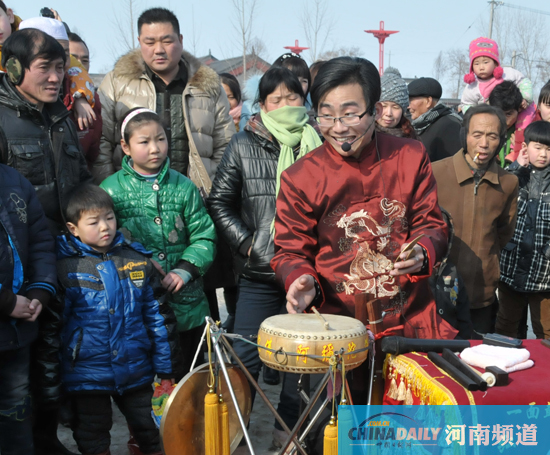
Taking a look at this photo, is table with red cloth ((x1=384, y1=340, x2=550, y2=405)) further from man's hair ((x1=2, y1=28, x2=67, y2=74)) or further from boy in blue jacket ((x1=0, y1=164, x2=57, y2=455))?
man's hair ((x1=2, y1=28, x2=67, y2=74))

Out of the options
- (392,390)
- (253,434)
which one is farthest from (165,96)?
(392,390)

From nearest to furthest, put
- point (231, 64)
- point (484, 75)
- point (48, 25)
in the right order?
point (48, 25) < point (484, 75) < point (231, 64)

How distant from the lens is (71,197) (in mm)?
2957

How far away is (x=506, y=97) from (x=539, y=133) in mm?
1449

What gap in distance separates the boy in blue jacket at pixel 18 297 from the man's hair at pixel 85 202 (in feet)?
0.64

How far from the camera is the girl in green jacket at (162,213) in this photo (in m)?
3.19

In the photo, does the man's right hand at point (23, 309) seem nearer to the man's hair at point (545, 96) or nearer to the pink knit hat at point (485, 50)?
the man's hair at point (545, 96)

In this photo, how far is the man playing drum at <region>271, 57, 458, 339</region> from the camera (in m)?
2.28

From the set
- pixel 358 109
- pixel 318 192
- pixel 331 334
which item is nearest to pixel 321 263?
pixel 318 192

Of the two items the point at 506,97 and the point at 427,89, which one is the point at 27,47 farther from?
the point at 506,97

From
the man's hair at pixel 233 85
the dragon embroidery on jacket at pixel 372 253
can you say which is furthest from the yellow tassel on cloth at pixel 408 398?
the man's hair at pixel 233 85

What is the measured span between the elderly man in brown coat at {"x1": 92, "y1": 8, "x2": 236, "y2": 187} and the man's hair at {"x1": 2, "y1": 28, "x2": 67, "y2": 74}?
2.66 feet

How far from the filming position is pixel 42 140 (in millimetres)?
2961

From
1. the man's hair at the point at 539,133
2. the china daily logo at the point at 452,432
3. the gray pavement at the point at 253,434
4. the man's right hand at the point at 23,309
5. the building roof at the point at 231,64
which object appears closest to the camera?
the china daily logo at the point at 452,432
